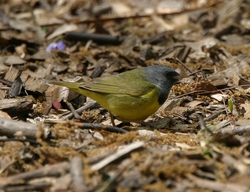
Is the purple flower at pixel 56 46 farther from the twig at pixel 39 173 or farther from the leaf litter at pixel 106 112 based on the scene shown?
the twig at pixel 39 173

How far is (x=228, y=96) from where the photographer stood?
238 inches

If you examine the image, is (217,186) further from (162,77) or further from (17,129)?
(162,77)

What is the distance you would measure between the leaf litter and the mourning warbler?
24cm

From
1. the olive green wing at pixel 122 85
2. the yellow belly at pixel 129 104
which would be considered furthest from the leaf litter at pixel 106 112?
the olive green wing at pixel 122 85

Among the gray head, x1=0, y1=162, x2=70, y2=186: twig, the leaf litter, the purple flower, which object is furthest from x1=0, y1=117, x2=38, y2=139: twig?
→ the purple flower

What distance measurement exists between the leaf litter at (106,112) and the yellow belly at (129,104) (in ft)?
0.74

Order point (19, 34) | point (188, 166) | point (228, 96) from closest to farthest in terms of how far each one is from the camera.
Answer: point (188, 166) → point (228, 96) → point (19, 34)

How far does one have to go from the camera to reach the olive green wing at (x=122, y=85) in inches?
220

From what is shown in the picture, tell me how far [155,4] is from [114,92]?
4456 millimetres

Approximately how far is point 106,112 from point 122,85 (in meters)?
0.55

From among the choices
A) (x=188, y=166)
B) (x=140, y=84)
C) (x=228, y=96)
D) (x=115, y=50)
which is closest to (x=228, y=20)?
(x=115, y=50)

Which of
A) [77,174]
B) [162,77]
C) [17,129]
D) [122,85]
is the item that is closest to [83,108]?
[122,85]

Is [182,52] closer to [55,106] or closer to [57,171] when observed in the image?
[55,106]

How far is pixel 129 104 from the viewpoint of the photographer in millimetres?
5551
